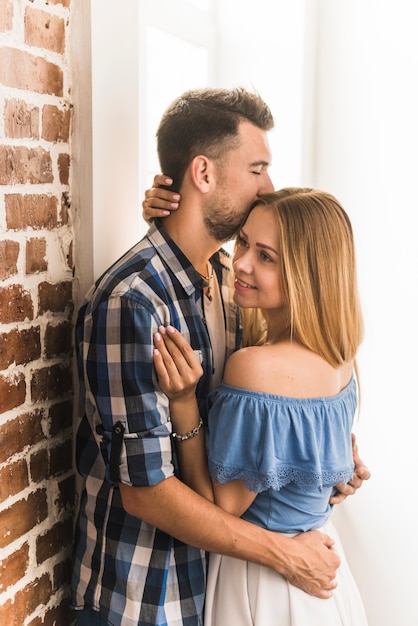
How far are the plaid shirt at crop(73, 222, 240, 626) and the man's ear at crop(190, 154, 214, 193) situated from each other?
0.48 ft

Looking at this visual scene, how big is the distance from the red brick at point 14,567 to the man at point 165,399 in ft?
0.53

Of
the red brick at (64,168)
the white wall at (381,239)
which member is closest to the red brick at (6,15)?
the red brick at (64,168)

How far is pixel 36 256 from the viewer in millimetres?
1513

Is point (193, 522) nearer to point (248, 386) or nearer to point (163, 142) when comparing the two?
point (248, 386)

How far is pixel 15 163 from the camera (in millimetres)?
1406

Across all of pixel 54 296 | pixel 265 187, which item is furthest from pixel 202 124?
pixel 54 296

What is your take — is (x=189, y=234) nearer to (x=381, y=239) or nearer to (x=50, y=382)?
(x=50, y=382)

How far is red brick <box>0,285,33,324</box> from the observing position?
4.60ft

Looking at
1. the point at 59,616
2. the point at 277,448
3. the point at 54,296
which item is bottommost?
the point at 59,616

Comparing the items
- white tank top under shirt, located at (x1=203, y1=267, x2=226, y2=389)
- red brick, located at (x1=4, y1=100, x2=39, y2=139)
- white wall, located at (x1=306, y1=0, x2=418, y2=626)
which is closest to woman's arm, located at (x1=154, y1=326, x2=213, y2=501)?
white tank top under shirt, located at (x1=203, y1=267, x2=226, y2=389)

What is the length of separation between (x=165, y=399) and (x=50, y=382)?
31cm

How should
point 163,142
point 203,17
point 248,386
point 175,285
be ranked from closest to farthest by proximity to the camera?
1. point 248,386
2. point 175,285
3. point 163,142
4. point 203,17

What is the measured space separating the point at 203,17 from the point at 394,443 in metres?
1.71

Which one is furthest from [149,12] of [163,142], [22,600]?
[22,600]
